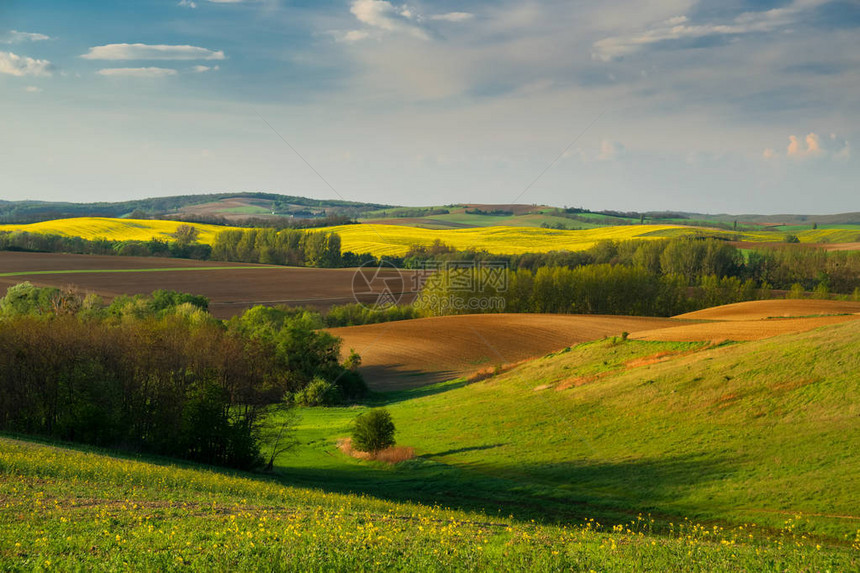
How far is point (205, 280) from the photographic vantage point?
9800 centimetres

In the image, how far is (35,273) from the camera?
90.9m

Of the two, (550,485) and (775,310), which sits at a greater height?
(775,310)

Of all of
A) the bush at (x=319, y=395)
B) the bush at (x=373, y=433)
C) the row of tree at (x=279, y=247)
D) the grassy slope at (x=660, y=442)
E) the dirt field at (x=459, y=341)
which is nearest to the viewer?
the grassy slope at (x=660, y=442)

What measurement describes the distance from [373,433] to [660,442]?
16.1 meters

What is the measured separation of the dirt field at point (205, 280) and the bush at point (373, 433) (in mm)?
50897

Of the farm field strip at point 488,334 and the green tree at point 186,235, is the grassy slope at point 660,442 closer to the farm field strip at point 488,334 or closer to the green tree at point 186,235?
the farm field strip at point 488,334

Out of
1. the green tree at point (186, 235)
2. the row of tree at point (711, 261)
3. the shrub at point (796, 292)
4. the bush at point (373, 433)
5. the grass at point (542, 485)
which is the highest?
the green tree at point (186, 235)

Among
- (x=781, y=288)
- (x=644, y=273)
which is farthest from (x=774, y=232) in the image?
(x=644, y=273)

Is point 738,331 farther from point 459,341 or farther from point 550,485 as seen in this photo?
point 459,341

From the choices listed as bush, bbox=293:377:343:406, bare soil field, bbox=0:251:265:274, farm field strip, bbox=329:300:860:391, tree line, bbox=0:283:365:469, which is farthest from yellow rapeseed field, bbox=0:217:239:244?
tree line, bbox=0:283:365:469

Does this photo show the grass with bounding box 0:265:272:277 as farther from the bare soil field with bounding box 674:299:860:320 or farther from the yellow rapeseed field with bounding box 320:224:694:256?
the bare soil field with bounding box 674:299:860:320

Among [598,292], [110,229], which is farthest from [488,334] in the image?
[110,229]

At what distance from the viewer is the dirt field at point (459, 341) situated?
6244 centimetres

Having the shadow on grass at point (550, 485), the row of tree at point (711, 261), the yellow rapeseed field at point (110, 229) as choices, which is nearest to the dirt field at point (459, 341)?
the shadow on grass at point (550, 485)
